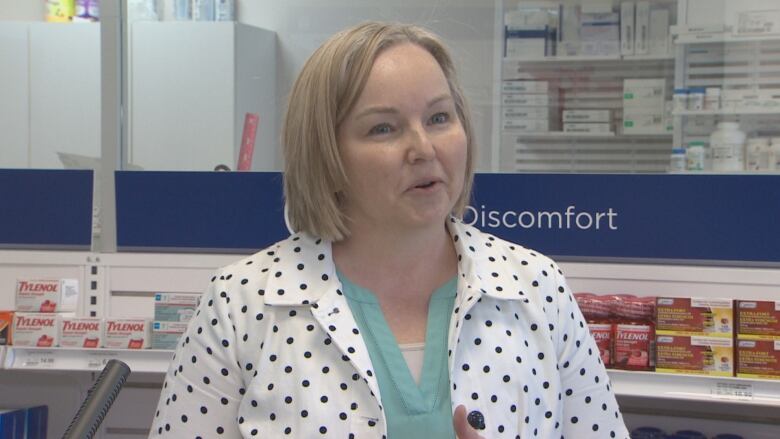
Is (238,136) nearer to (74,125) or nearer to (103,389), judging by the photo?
(74,125)

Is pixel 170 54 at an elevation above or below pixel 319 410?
above

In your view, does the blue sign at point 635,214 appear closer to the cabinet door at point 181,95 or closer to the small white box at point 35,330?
the cabinet door at point 181,95

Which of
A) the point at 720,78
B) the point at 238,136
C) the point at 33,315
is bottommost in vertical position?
Result: the point at 33,315

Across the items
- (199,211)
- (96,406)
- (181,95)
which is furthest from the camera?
(181,95)

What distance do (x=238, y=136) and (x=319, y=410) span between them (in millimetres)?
2323

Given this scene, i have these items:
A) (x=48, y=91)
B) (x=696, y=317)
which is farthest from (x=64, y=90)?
(x=696, y=317)

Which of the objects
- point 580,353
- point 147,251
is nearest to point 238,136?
point 147,251

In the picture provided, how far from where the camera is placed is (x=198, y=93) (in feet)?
12.9

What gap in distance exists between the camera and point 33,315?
10.3ft

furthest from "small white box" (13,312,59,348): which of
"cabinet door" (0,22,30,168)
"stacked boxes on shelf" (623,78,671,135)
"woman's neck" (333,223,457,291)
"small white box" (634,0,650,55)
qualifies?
"cabinet door" (0,22,30,168)

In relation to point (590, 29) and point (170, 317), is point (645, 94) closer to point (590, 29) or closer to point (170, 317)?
point (590, 29)

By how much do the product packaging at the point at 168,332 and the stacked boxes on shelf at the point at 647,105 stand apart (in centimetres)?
188

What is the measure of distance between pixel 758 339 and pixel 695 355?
0.17 meters

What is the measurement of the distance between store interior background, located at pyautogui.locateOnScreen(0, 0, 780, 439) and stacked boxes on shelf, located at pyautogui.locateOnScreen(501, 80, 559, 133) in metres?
0.05
